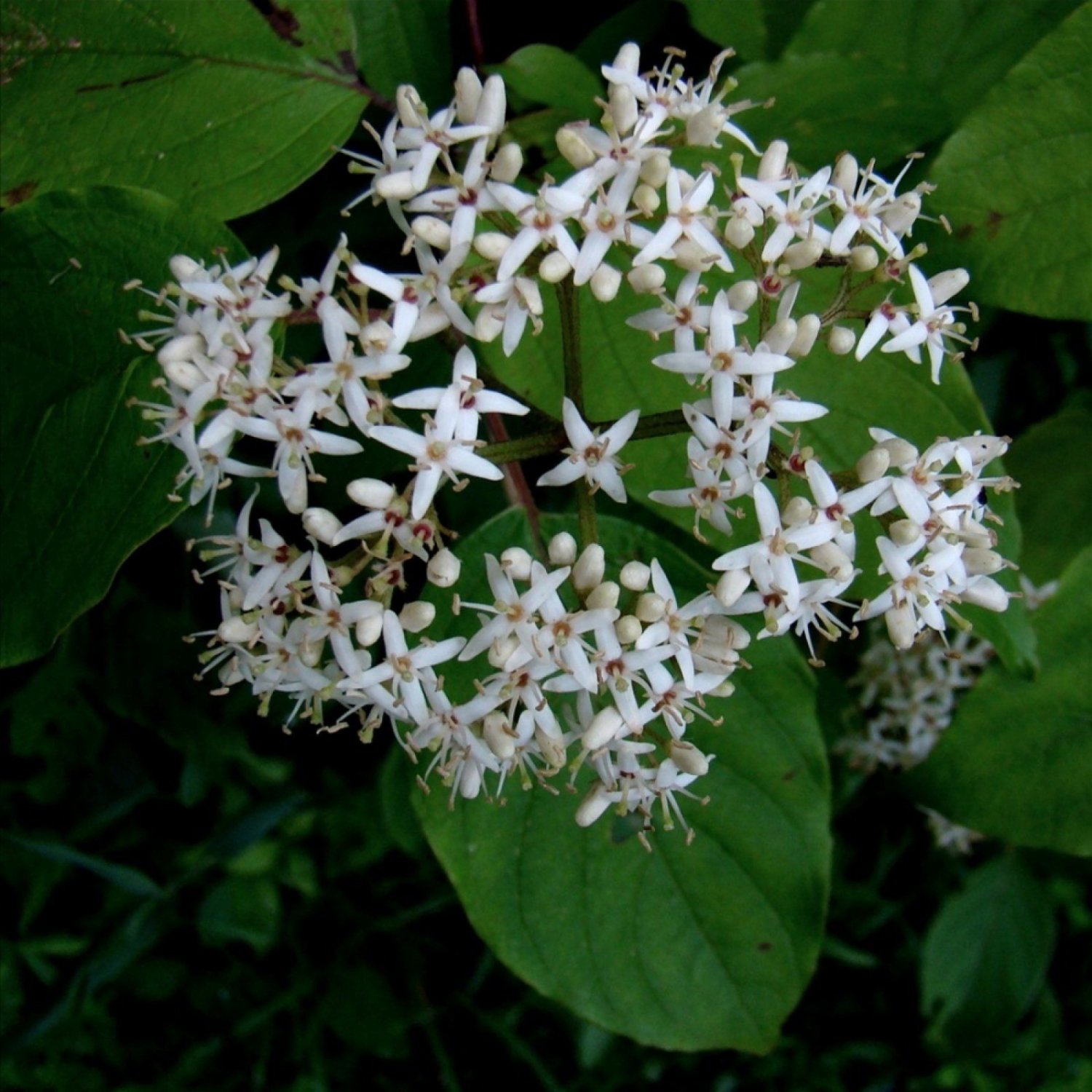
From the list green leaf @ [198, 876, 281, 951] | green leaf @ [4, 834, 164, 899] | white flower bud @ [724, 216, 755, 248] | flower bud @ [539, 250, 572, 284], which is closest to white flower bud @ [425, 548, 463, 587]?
flower bud @ [539, 250, 572, 284]

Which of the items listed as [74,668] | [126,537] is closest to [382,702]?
[126,537]

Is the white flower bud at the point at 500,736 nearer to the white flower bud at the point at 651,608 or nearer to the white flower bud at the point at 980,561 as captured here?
the white flower bud at the point at 651,608

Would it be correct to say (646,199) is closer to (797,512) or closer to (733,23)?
(797,512)

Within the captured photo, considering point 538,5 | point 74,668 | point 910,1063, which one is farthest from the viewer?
point 910,1063

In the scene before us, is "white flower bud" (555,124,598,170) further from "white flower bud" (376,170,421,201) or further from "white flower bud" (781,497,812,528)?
"white flower bud" (781,497,812,528)

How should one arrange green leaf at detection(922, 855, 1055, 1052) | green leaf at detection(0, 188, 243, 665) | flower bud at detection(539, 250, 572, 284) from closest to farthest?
flower bud at detection(539, 250, 572, 284), green leaf at detection(0, 188, 243, 665), green leaf at detection(922, 855, 1055, 1052)

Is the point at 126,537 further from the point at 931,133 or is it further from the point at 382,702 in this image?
the point at 931,133
